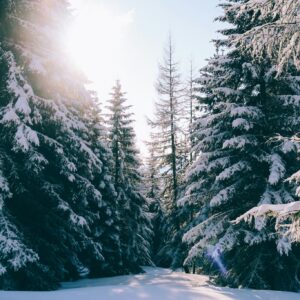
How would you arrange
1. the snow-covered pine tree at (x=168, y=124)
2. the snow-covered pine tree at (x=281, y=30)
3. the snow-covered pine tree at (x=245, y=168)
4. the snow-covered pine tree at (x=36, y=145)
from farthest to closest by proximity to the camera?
the snow-covered pine tree at (x=168, y=124), the snow-covered pine tree at (x=245, y=168), the snow-covered pine tree at (x=36, y=145), the snow-covered pine tree at (x=281, y=30)

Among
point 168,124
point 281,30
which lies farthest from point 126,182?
point 281,30

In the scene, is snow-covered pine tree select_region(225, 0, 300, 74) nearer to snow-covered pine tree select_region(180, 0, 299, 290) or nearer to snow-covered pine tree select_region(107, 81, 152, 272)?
snow-covered pine tree select_region(180, 0, 299, 290)

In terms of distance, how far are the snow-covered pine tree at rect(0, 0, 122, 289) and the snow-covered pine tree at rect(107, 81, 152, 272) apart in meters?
12.2

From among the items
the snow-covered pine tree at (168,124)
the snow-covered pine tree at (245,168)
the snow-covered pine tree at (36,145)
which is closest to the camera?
the snow-covered pine tree at (36,145)

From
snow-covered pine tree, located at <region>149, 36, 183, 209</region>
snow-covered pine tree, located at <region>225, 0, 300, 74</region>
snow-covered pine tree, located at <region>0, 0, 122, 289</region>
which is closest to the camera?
snow-covered pine tree, located at <region>225, 0, 300, 74</region>

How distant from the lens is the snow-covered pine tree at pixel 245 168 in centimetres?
1227

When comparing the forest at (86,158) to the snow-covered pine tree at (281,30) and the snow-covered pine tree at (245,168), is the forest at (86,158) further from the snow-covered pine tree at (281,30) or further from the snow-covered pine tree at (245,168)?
the snow-covered pine tree at (281,30)

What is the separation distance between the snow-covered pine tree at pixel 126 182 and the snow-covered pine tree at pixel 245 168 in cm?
1245

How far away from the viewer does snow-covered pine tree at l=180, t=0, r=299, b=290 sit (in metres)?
12.3

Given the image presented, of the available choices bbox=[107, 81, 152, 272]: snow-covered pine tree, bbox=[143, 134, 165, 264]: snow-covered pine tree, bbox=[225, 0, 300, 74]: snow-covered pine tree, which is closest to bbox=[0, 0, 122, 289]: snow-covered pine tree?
bbox=[225, 0, 300, 74]: snow-covered pine tree

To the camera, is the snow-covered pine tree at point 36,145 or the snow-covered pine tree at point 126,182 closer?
the snow-covered pine tree at point 36,145

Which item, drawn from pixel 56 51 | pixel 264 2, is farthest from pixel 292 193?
pixel 56 51

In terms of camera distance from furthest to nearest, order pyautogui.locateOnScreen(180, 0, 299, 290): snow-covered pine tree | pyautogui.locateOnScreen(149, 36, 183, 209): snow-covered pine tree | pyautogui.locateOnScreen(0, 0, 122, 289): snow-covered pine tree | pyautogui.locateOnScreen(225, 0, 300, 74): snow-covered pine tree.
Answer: pyautogui.locateOnScreen(149, 36, 183, 209): snow-covered pine tree, pyautogui.locateOnScreen(180, 0, 299, 290): snow-covered pine tree, pyautogui.locateOnScreen(0, 0, 122, 289): snow-covered pine tree, pyautogui.locateOnScreen(225, 0, 300, 74): snow-covered pine tree

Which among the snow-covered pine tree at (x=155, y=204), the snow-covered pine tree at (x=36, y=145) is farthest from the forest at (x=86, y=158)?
the snow-covered pine tree at (x=155, y=204)
